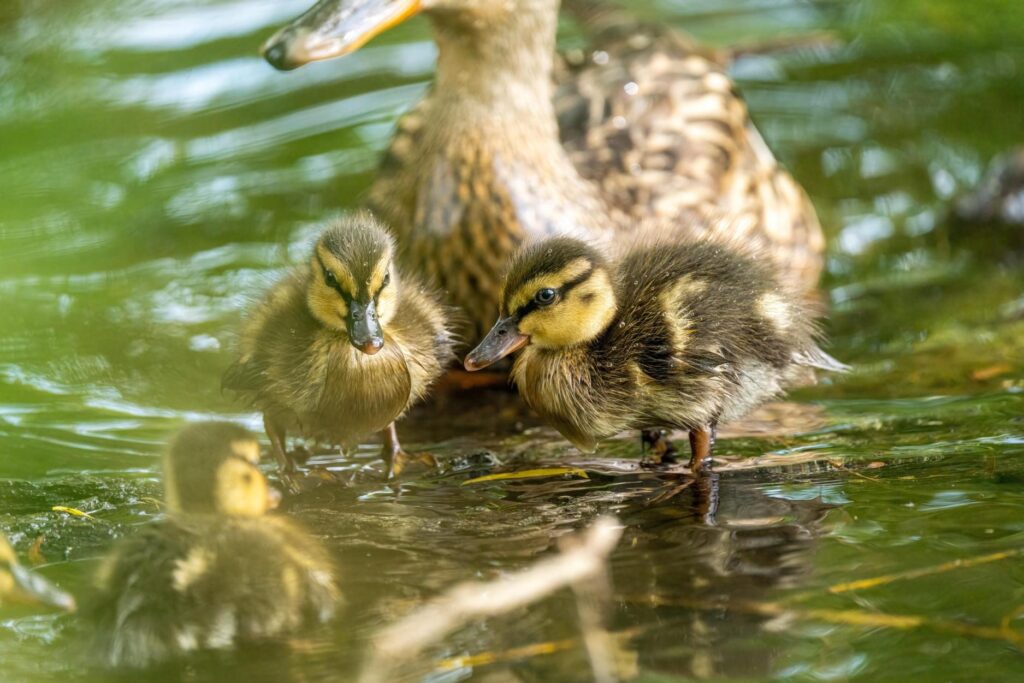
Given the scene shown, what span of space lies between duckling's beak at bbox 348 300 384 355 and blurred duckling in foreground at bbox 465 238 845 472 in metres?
0.23

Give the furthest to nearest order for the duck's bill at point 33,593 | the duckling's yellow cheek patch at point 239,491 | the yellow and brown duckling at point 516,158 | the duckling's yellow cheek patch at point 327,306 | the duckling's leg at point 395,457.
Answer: the yellow and brown duckling at point 516,158
the duckling's leg at point 395,457
the duckling's yellow cheek patch at point 327,306
the duckling's yellow cheek patch at point 239,491
the duck's bill at point 33,593

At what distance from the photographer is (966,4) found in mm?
5824

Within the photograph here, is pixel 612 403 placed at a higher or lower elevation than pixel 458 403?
higher

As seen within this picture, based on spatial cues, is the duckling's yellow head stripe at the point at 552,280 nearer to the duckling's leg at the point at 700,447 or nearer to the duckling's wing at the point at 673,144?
the duckling's leg at the point at 700,447

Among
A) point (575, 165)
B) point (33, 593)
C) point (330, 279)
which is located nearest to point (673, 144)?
point (575, 165)

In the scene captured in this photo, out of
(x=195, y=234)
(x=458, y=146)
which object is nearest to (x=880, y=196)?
(x=458, y=146)

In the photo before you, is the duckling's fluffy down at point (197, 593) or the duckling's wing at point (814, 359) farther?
the duckling's wing at point (814, 359)

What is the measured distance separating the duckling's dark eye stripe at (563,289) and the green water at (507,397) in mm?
352

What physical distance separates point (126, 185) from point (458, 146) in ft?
5.64

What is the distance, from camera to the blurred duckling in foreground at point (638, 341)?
9.90ft

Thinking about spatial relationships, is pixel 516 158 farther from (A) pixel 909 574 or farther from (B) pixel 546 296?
(A) pixel 909 574

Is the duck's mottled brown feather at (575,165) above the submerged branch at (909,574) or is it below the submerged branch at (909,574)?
above

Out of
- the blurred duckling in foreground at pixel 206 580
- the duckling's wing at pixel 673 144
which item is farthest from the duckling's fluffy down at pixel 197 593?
the duckling's wing at pixel 673 144

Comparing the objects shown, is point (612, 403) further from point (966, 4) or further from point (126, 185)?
point (966, 4)
